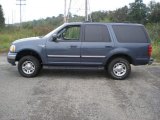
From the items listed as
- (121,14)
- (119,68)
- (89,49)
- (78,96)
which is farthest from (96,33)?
(121,14)

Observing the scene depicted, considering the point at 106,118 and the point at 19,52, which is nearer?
the point at 106,118

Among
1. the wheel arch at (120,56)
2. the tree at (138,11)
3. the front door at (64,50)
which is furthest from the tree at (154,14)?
the front door at (64,50)

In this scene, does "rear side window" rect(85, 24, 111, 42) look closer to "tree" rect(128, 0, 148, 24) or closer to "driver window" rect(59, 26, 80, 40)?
"driver window" rect(59, 26, 80, 40)

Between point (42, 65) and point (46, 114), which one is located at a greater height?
point (42, 65)

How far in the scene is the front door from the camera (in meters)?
10.8

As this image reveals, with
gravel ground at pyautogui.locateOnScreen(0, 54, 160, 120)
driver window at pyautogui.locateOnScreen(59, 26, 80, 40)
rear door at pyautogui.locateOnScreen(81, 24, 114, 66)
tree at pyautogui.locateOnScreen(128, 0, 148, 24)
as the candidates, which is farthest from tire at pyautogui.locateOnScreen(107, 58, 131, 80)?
tree at pyautogui.locateOnScreen(128, 0, 148, 24)

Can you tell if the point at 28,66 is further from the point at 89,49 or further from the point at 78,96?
the point at 78,96

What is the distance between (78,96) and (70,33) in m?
3.29

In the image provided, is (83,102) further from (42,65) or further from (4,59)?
(4,59)

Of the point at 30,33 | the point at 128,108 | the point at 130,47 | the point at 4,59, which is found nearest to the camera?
the point at 128,108

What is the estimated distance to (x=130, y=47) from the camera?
10852 mm

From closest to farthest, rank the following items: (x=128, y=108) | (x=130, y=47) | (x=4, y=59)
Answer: (x=128, y=108) < (x=130, y=47) < (x=4, y=59)

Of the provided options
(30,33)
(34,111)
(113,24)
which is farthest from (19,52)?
(30,33)

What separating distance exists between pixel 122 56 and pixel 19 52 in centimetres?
335
